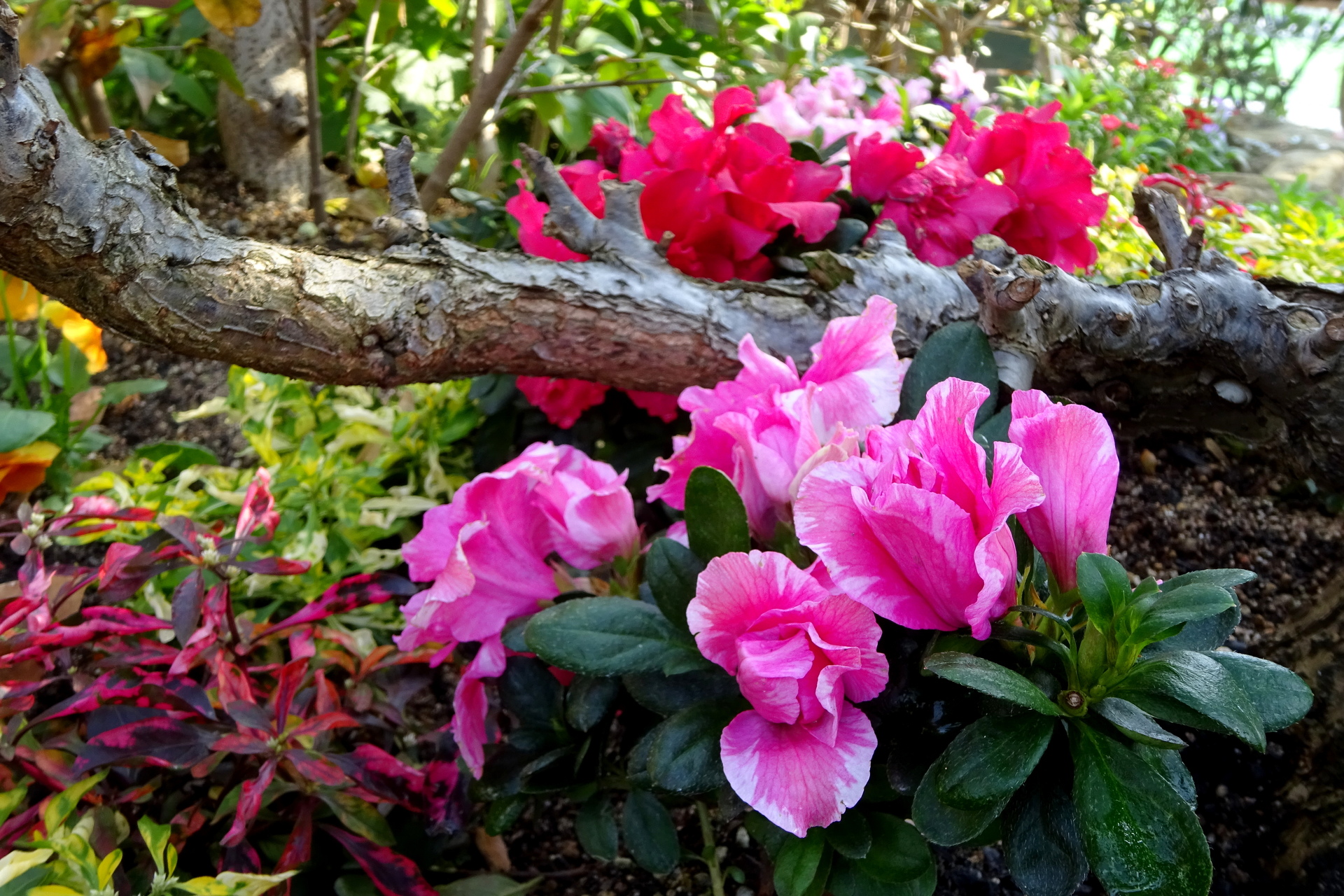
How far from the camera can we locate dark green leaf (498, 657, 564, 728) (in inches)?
31.3

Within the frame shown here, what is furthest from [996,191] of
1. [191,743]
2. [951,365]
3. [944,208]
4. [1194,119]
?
[1194,119]

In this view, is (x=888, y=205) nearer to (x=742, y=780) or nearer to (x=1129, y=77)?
(x=742, y=780)

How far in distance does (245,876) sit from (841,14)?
4323 millimetres

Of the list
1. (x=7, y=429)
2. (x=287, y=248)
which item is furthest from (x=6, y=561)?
(x=287, y=248)

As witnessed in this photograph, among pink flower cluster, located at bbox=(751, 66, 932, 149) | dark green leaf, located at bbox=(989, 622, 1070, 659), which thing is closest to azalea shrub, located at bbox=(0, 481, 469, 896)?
dark green leaf, located at bbox=(989, 622, 1070, 659)

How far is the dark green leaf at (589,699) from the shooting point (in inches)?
28.1

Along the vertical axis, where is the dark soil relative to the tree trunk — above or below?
below

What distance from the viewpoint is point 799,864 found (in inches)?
23.9

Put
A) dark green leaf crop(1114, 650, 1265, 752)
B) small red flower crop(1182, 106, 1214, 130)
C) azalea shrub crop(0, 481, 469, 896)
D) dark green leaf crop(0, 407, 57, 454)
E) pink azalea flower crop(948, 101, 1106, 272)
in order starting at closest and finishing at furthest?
dark green leaf crop(1114, 650, 1265, 752), azalea shrub crop(0, 481, 469, 896), pink azalea flower crop(948, 101, 1106, 272), dark green leaf crop(0, 407, 57, 454), small red flower crop(1182, 106, 1214, 130)

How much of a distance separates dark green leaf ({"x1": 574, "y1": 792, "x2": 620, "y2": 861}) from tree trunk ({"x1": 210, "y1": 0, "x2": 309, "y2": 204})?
2.03 meters

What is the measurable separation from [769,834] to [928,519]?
11.6 inches

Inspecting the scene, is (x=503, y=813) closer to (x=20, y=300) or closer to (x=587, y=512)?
(x=587, y=512)

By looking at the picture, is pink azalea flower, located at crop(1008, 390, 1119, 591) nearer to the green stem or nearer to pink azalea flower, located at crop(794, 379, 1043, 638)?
pink azalea flower, located at crop(794, 379, 1043, 638)

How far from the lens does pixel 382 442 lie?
154 cm
